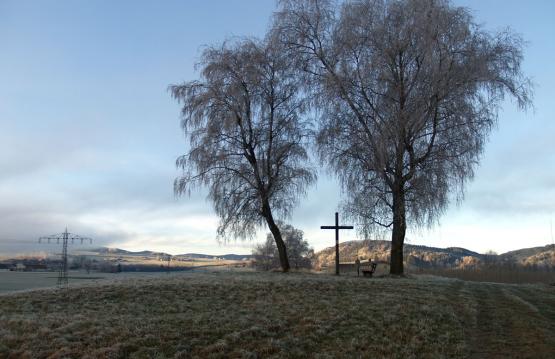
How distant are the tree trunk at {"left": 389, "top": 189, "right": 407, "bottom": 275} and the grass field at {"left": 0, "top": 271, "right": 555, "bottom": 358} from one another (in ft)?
19.3

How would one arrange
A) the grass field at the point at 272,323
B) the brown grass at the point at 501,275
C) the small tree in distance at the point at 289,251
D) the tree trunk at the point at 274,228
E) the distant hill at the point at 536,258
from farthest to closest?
the small tree in distance at the point at 289,251 → the distant hill at the point at 536,258 → the brown grass at the point at 501,275 → the tree trunk at the point at 274,228 → the grass field at the point at 272,323

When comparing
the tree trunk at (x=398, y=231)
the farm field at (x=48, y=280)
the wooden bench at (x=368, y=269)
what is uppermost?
the tree trunk at (x=398, y=231)

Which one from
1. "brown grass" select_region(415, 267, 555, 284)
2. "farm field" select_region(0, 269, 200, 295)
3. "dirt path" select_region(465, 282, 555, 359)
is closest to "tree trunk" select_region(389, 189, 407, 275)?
"dirt path" select_region(465, 282, 555, 359)

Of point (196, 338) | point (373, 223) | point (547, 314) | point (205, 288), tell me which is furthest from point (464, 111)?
point (196, 338)

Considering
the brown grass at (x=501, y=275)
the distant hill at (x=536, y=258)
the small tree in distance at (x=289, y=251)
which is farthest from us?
the small tree in distance at (x=289, y=251)

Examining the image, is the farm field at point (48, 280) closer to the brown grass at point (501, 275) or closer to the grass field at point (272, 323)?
the grass field at point (272, 323)

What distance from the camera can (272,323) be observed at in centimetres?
1121

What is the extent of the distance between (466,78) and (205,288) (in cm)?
1327

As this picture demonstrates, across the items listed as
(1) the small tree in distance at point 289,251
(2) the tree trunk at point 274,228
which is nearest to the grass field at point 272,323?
(2) the tree trunk at point 274,228

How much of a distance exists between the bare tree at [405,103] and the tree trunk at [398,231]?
0.04 m

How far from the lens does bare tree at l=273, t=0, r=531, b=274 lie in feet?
69.7

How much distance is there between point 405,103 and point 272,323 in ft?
43.5

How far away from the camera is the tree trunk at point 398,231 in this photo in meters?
22.0

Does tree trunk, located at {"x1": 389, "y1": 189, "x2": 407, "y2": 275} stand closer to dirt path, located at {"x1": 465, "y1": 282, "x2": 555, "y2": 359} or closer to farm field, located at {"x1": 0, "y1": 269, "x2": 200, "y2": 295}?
dirt path, located at {"x1": 465, "y1": 282, "x2": 555, "y2": 359}
